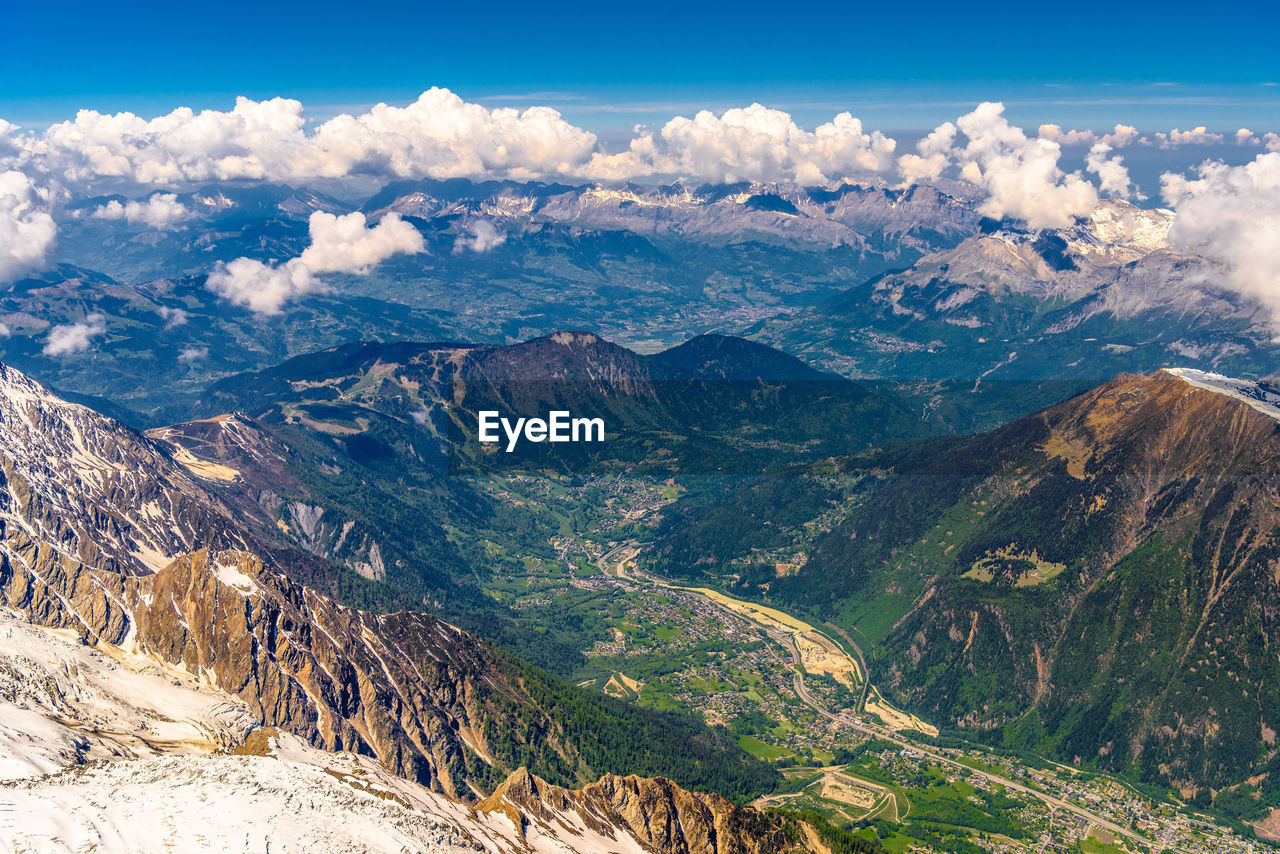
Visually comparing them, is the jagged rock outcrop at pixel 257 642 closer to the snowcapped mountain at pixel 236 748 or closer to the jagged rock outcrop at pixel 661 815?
the snowcapped mountain at pixel 236 748

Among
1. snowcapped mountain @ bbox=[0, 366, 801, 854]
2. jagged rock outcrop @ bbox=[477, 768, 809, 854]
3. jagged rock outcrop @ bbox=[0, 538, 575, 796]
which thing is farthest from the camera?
jagged rock outcrop @ bbox=[0, 538, 575, 796]

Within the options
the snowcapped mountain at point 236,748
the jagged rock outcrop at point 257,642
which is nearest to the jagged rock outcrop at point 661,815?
the snowcapped mountain at point 236,748

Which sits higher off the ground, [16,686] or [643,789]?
[16,686]

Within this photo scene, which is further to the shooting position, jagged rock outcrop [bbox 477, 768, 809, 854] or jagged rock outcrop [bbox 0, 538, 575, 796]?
jagged rock outcrop [bbox 0, 538, 575, 796]

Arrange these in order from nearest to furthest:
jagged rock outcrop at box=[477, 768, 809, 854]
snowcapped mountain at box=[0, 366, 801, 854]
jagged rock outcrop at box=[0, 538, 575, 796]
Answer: snowcapped mountain at box=[0, 366, 801, 854] → jagged rock outcrop at box=[477, 768, 809, 854] → jagged rock outcrop at box=[0, 538, 575, 796]

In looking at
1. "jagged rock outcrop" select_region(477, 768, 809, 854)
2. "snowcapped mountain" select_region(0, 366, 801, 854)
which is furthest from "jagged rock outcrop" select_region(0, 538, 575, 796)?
"jagged rock outcrop" select_region(477, 768, 809, 854)

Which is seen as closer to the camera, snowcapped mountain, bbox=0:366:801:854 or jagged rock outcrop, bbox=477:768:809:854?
snowcapped mountain, bbox=0:366:801:854

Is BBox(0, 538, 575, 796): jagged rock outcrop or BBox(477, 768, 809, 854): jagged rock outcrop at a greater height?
BBox(0, 538, 575, 796): jagged rock outcrop

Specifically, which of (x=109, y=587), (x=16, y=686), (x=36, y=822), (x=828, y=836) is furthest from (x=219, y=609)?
(x=828, y=836)

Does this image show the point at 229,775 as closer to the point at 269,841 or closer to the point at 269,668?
the point at 269,841

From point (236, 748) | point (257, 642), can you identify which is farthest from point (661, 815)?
point (257, 642)

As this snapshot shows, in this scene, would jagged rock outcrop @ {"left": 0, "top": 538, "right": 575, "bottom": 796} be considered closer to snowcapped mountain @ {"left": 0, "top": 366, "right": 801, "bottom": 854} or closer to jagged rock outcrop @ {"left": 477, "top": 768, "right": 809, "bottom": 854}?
snowcapped mountain @ {"left": 0, "top": 366, "right": 801, "bottom": 854}
